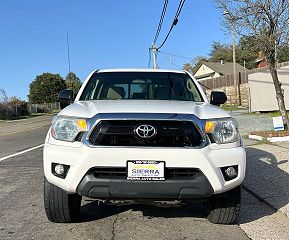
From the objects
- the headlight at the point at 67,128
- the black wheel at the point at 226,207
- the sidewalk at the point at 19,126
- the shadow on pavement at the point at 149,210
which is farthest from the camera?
the sidewalk at the point at 19,126

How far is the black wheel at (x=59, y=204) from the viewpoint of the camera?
470 centimetres

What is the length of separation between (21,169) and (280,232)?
19.6 ft

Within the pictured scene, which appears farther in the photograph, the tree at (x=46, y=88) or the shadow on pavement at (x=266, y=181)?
the tree at (x=46, y=88)

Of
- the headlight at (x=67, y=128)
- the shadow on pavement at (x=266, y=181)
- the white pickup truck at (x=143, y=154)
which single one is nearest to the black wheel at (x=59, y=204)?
the white pickup truck at (x=143, y=154)

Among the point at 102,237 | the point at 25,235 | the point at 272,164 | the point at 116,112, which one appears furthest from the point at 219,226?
the point at 272,164

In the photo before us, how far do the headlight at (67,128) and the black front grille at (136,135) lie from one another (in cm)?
18

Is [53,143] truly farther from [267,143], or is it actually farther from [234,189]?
[267,143]

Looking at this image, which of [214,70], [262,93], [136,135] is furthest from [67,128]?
[214,70]

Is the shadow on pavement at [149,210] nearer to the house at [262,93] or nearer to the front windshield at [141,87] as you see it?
the front windshield at [141,87]

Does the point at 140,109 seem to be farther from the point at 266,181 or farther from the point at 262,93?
the point at 262,93

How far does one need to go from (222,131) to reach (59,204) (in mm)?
1884

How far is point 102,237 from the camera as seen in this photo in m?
4.56

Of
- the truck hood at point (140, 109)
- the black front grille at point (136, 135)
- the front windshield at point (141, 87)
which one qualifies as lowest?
the black front grille at point (136, 135)

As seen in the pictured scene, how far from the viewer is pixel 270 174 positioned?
7.64 meters
